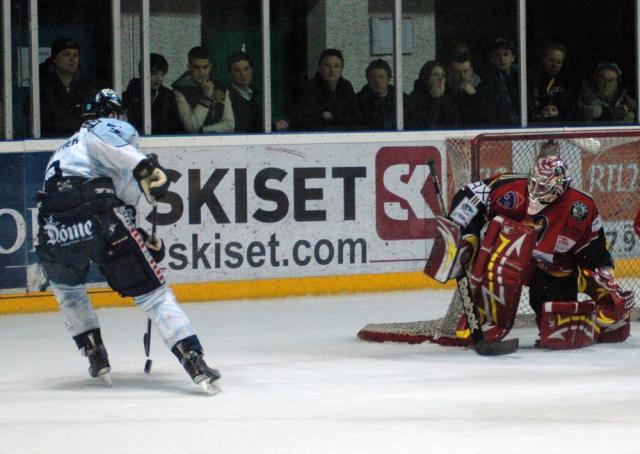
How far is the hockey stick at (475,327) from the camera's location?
7.74m

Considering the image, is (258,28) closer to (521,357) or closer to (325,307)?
(325,307)

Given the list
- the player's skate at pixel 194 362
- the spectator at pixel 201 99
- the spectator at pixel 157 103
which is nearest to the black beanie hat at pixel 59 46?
the spectator at pixel 157 103

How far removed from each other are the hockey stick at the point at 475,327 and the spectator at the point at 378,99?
9.36 ft

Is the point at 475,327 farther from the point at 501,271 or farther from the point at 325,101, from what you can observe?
the point at 325,101

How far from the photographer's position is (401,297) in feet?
33.7

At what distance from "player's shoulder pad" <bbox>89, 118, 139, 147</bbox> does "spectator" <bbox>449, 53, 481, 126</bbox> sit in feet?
14.6

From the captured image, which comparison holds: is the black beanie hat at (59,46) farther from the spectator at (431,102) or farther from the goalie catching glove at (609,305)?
the goalie catching glove at (609,305)

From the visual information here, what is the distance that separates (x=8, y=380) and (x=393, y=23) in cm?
444

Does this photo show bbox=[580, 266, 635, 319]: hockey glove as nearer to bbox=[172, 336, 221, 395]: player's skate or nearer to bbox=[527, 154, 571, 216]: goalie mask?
bbox=[527, 154, 571, 216]: goalie mask

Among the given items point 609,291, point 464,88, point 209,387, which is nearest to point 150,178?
point 209,387

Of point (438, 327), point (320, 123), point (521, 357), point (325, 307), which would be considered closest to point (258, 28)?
point (320, 123)

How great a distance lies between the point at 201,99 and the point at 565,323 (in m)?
3.34

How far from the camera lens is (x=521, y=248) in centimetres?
781

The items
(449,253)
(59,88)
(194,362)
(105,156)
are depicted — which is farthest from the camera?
(59,88)
